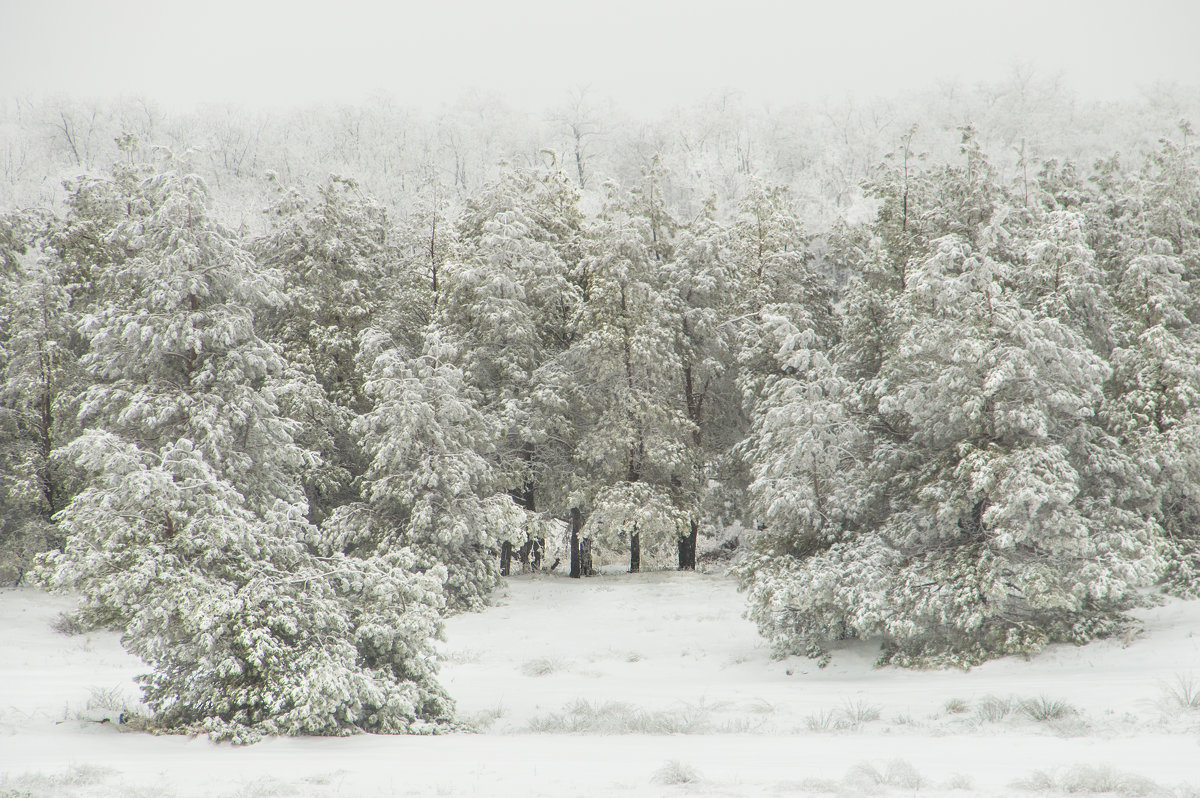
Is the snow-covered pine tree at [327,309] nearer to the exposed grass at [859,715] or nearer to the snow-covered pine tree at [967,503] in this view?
the snow-covered pine tree at [967,503]

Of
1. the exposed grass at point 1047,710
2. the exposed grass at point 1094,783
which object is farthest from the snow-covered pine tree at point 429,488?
the exposed grass at point 1094,783

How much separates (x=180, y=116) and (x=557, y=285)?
6447 cm

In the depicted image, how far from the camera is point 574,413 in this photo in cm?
2400

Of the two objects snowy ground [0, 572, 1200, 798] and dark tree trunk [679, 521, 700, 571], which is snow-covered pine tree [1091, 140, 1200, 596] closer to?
snowy ground [0, 572, 1200, 798]

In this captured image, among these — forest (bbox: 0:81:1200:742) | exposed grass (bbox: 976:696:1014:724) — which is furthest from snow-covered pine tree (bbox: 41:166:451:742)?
exposed grass (bbox: 976:696:1014:724)

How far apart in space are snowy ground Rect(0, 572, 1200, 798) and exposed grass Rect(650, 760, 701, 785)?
0.01 meters

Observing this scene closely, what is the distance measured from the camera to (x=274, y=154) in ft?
220

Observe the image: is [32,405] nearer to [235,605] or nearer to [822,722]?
[235,605]

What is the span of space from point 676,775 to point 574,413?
1767 cm

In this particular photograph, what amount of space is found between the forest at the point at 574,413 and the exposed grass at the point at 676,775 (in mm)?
3907

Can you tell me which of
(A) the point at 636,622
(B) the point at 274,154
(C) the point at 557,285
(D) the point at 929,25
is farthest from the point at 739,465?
(D) the point at 929,25

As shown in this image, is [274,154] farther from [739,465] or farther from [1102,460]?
[1102,460]

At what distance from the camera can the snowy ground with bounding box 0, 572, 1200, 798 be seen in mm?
6484

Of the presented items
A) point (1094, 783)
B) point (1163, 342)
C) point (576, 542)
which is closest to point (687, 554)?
point (576, 542)
